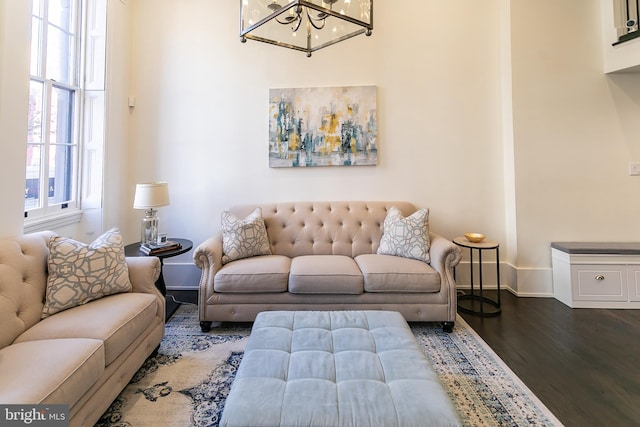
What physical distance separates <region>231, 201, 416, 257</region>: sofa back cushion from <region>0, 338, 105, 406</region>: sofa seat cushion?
1774mm

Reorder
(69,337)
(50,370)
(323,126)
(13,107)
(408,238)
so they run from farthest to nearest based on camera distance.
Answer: (323,126) < (408,238) < (13,107) < (69,337) < (50,370)

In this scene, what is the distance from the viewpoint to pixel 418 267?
2484 mm

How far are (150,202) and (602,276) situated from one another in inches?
166

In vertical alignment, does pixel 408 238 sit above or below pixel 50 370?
above

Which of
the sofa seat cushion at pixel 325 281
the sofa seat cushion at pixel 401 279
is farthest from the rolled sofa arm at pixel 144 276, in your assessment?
the sofa seat cushion at pixel 401 279

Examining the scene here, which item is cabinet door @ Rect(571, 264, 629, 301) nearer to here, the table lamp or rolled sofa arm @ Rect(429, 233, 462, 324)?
rolled sofa arm @ Rect(429, 233, 462, 324)

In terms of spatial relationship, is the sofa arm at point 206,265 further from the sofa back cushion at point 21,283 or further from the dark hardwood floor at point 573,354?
the sofa back cushion at point 21,283

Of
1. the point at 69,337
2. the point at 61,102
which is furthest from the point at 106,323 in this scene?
the point at 61,102

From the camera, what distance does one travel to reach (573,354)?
6.84 ft

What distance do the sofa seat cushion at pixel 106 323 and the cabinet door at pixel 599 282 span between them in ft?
11.8

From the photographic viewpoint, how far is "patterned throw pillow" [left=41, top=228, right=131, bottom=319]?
174cm

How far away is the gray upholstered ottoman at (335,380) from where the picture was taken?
1.04 m

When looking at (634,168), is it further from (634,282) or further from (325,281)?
(325,281)

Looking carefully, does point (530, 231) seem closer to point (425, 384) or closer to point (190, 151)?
point (425, 384)
